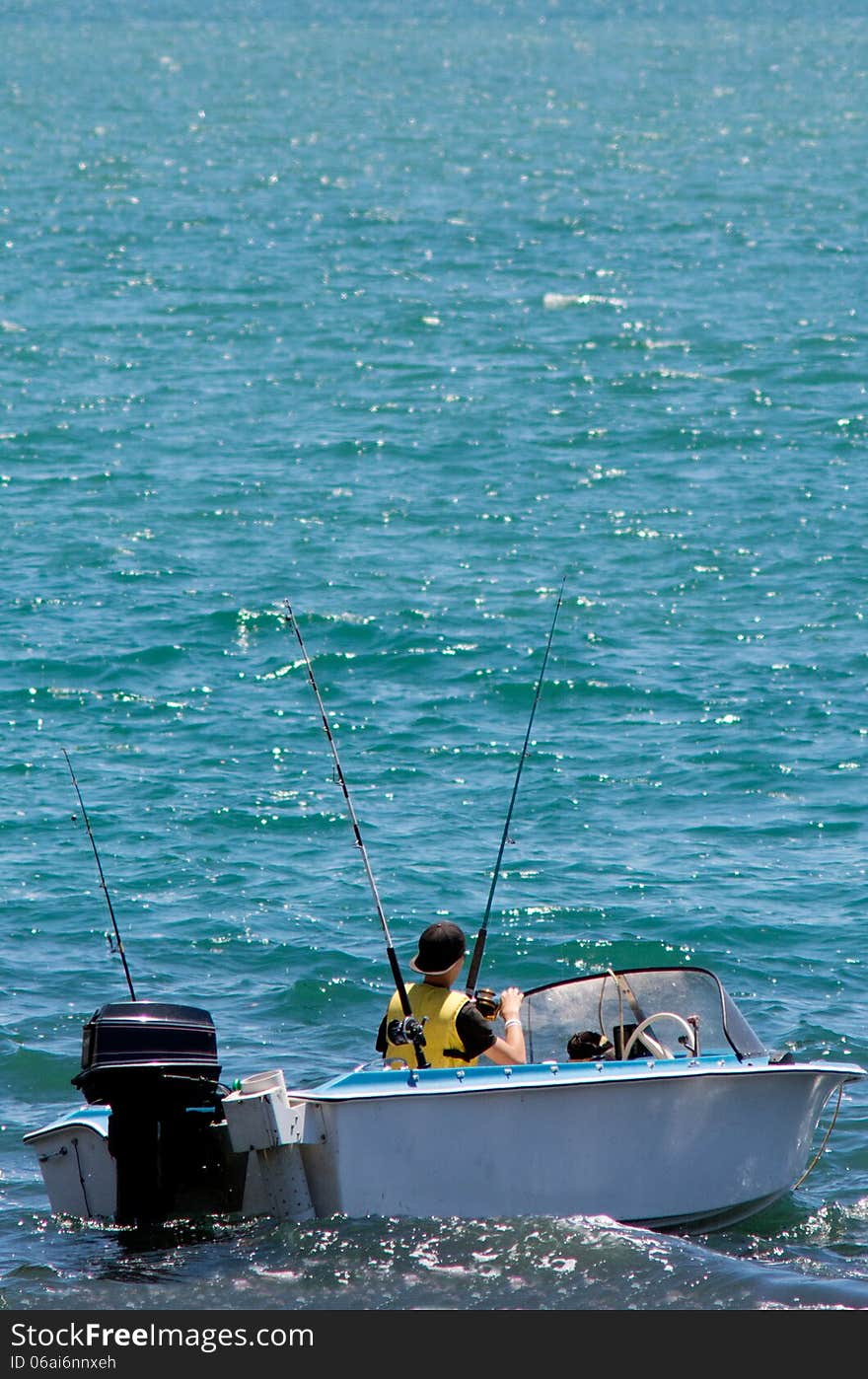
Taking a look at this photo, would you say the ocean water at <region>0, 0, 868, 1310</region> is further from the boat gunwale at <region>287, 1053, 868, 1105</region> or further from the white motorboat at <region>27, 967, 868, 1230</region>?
the boat gunwale at <region>287, 1053, 868, 1105</region>

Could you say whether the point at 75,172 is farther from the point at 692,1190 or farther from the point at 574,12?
the point at 574,12

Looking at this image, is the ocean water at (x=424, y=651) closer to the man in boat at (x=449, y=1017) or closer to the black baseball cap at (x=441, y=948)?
the man in boat at (x=449, y=1017)

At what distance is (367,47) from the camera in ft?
372

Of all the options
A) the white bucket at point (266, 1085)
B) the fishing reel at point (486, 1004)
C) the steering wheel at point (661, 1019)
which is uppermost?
the fishing reel at point (486, 1004)

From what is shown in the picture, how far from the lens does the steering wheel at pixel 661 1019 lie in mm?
8508

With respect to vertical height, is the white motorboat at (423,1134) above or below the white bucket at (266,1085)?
below

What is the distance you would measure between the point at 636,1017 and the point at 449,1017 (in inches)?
48.1

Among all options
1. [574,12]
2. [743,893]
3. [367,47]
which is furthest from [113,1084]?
[574,12]

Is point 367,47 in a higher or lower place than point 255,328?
higher

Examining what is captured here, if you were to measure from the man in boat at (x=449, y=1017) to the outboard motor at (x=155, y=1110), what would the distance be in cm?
83

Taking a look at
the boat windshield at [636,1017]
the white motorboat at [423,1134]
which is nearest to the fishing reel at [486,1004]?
the white motorboat at [423,1134]

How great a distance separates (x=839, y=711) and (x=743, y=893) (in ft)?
12.5

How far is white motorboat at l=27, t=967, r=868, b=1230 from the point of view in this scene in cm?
777

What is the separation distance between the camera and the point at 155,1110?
26.6 ft
